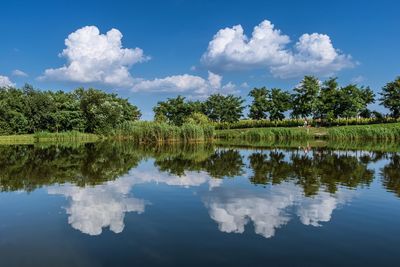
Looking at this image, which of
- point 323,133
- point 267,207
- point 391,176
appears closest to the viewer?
point 267,207

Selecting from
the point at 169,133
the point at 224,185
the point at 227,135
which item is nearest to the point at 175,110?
the point at 227,135

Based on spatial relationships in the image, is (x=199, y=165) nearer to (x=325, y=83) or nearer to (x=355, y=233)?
(x=355, y=233)

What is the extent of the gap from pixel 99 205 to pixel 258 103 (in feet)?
224

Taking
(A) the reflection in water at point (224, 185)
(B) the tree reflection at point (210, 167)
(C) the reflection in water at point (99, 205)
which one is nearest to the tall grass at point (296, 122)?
(A) the reflection in water at point (224, 185)

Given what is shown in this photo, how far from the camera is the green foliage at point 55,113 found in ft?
236

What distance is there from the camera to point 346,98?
69.6 m

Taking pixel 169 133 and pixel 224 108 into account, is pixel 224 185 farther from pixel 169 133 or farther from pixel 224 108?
pixel 224 108

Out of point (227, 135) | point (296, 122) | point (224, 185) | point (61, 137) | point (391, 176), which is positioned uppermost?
point (296, 122)

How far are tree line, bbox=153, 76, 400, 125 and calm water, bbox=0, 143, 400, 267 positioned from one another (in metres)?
52.5

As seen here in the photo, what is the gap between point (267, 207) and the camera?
39.8ft

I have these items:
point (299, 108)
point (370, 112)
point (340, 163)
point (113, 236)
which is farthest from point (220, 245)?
point (370, 112)

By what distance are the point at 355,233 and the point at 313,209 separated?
8.09 feet

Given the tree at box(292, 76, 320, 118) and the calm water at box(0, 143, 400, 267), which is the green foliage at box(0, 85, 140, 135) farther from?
the calm water at box(0, 143, 400, 267)

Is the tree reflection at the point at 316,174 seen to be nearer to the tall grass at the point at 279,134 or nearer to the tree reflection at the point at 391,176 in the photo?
the tree reflection at the point at 391,176
